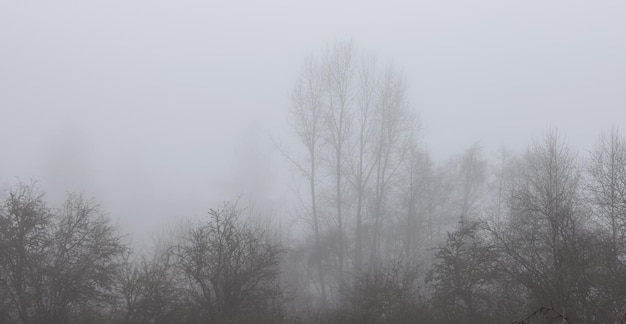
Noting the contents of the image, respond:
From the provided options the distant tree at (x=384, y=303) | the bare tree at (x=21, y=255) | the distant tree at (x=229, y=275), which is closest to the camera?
the distant tree at (x=384, y=303)

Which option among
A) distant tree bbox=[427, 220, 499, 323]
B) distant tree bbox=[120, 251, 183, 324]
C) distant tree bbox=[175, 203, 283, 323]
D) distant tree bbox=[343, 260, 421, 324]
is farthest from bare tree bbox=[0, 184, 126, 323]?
distant tree bbox=[427, 220, 499, 323]

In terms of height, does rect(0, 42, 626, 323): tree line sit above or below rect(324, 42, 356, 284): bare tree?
below

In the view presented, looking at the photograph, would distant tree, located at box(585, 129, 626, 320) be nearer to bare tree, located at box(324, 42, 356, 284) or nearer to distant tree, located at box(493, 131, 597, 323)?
distant tree, located at box(493, 131, 597, 323)

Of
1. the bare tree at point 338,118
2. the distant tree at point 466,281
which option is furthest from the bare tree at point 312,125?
the distant tree at point 466,281

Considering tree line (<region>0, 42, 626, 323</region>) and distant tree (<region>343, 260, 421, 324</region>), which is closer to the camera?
tree line (<region>0, 42, 626, 323</region>)

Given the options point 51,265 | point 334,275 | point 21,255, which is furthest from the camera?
point 334,275

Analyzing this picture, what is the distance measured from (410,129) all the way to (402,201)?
437 centimetres

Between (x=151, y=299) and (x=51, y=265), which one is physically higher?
(x=51, y=265)

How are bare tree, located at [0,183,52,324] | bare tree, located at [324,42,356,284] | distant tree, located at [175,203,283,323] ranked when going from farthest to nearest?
bare tree, located at [324,42,356,284] < distant tree, located at [175,203,283,323] < bare tree, located at [0,183,52,324]

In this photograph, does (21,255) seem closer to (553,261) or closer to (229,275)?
(229,275)

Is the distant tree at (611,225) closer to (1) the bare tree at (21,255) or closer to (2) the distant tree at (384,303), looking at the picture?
(2) the distant tree at (384,303)

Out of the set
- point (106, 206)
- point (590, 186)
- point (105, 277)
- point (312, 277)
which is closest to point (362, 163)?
point (312, 277)

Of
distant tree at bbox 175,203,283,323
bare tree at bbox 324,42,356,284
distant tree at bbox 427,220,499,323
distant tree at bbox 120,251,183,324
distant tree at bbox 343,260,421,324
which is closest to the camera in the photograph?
distant tree at bbox 427,220,499,323

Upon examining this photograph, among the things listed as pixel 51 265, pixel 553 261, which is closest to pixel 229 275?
pixel 51 265
